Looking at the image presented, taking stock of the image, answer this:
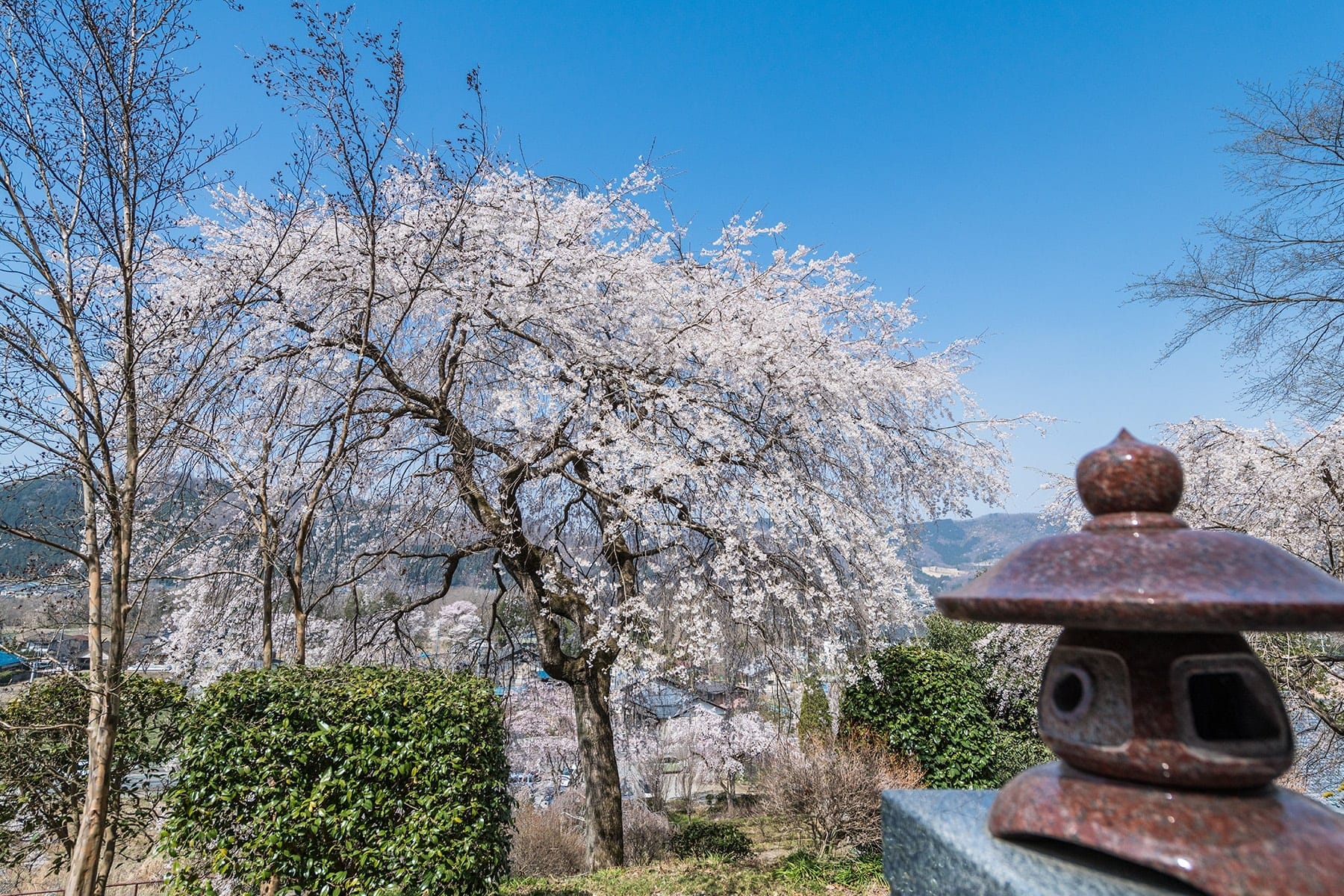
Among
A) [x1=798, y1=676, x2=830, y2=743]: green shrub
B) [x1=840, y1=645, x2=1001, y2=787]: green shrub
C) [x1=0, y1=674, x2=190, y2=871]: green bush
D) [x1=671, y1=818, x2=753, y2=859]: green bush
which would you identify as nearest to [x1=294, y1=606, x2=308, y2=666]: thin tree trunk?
[x1=0, y1=674, x2=190, y2=871]: green bush

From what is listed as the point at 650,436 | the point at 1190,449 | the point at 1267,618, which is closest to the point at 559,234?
the point at 650,436

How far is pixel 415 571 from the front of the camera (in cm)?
820

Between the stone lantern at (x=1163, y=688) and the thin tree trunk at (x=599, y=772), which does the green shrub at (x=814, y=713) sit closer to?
the thin tree trunk at (x=599, y=772)

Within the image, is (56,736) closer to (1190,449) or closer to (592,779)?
(592,779)

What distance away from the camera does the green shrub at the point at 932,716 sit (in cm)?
630

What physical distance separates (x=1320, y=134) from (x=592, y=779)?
35.2 feet

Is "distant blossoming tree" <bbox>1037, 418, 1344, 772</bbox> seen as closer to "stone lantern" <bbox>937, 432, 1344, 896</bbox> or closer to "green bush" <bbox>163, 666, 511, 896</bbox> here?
"stone lantern" <bbox>937, 432, 1344, 896</bbox>

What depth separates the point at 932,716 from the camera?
641 centimetres

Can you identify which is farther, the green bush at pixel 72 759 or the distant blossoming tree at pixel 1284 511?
the distant blossoming tree at pixel 1284 511

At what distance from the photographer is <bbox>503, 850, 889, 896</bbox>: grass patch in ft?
17.3

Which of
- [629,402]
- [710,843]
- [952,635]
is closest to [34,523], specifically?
[629,402]

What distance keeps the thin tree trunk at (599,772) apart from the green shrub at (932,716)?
2.53m

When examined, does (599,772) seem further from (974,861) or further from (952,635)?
(952,635)

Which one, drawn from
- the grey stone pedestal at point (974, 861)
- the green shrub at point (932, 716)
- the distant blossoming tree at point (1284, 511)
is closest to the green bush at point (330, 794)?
the grey stone pedestal at point (974, 861)
